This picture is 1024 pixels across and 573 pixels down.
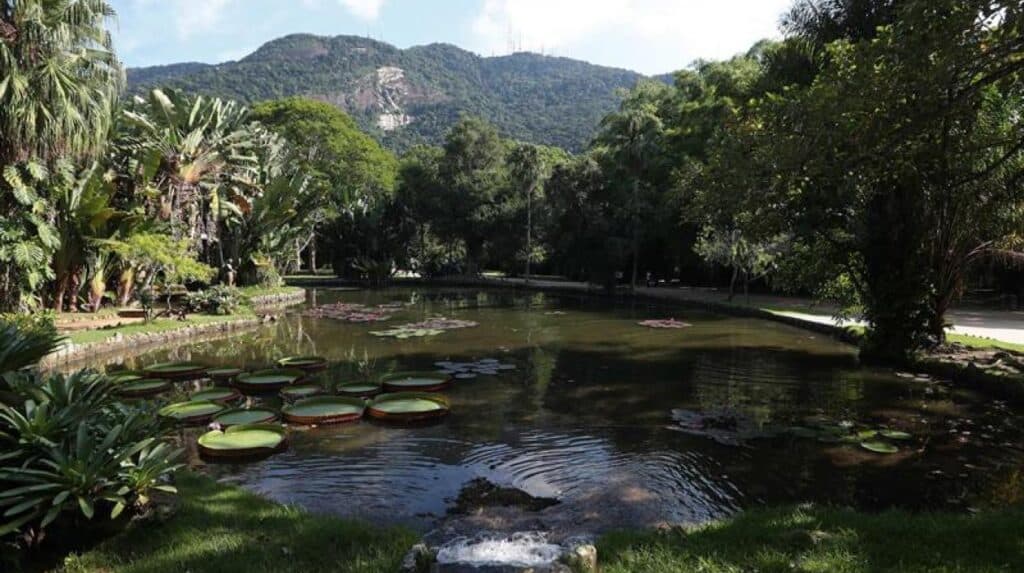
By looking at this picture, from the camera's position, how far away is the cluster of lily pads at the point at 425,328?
62.5 ft

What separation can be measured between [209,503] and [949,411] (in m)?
10.7

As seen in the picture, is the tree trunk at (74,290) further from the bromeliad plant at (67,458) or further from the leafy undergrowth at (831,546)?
the leafy undergrowth at (831,546)

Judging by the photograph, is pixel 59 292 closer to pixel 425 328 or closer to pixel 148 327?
pixel 148 327

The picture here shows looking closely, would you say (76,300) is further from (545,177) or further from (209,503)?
(545,177)

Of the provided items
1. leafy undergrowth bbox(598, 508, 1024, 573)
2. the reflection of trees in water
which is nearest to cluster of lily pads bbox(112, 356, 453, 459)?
the reflection of trees in water

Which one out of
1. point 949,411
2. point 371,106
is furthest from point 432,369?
point 371,106

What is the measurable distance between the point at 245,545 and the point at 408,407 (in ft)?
17.9

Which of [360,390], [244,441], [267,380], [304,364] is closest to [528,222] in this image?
[304,364]

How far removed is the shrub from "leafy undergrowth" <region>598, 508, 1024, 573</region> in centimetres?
1974

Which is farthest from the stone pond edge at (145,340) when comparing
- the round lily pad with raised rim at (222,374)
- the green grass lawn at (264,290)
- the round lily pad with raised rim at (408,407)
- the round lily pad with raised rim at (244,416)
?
the green grass lawn at (264,290)

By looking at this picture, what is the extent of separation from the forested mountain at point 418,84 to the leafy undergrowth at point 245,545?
10254 centimetres

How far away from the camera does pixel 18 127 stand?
Result: 14.6 m

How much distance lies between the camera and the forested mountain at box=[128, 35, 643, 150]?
392 feet

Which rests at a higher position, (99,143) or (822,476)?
(99,143)
